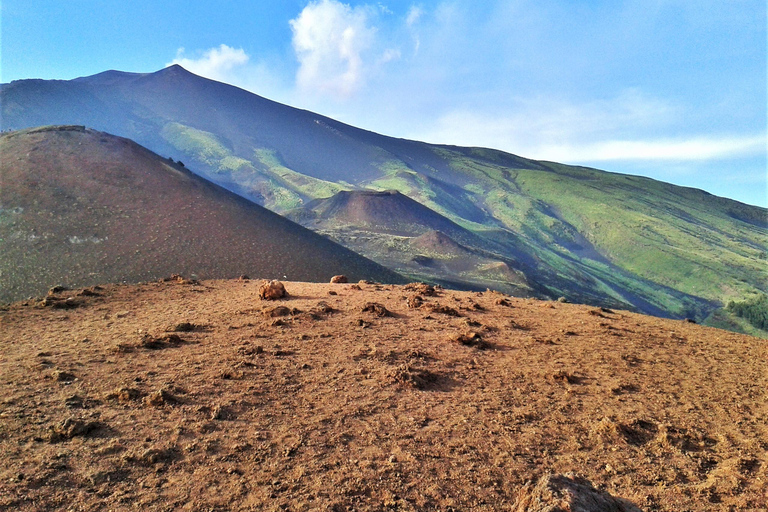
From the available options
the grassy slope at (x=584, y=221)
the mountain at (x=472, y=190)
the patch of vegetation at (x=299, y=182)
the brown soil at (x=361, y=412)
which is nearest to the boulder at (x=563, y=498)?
the brown soil at (x=361, y=412)

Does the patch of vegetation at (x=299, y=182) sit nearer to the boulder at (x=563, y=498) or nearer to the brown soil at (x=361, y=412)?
the brown soil at (x=361, y=412)

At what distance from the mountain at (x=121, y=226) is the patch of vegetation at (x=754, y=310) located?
139ft

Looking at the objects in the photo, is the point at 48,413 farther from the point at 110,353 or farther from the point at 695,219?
the point at 695,219

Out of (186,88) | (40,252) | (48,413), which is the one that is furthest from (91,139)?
(186,88)

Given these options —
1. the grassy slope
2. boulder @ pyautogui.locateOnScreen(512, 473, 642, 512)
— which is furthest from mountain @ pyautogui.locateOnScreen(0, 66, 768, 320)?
boulder @ pyautogui.locateOnScreen(512, 473, 642, 512)

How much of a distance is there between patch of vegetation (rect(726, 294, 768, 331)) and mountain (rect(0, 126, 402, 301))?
139ft

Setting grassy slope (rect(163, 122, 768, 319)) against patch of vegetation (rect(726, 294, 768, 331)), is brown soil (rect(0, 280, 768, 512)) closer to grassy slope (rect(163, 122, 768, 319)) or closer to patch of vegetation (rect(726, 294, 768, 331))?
grassy slope (rect(163, 122, 768, 319))

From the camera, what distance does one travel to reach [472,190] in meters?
104

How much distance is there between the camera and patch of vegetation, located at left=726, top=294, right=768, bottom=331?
45.3 meters

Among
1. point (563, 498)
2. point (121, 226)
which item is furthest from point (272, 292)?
point (121, 226)

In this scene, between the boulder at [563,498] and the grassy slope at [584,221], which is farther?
the grassy slope at [584,221]

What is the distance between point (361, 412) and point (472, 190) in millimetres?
101631

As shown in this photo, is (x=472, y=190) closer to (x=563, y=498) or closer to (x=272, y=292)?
(x=272, y=292)

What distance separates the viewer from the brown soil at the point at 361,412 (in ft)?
13.1
